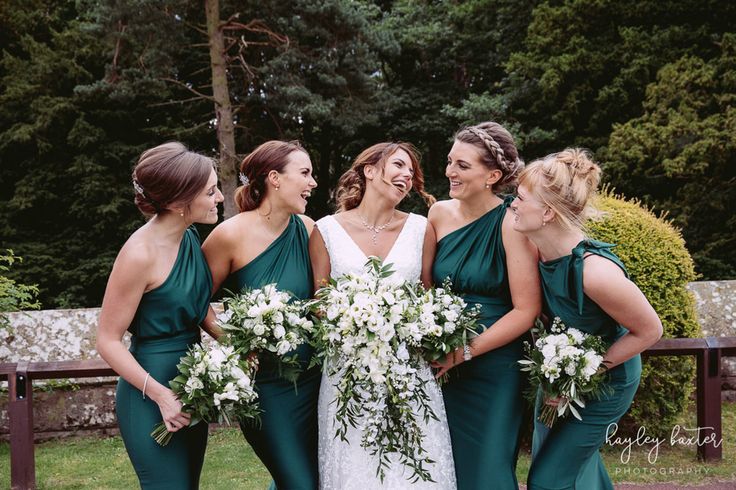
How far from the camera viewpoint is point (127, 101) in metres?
15.4

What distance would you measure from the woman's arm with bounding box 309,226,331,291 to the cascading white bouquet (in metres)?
0.50

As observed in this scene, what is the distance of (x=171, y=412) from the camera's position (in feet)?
10.8

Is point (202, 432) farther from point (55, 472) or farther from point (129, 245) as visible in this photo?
point (55, 472)

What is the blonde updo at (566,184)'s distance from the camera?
3.50 m

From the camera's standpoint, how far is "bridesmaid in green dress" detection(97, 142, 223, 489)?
10.8ft

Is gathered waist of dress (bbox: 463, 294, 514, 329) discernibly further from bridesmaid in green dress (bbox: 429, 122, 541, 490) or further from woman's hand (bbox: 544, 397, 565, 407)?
woman's hand (bbox: 544, 397, 565, 407)

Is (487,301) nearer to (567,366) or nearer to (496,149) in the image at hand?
(567,366)

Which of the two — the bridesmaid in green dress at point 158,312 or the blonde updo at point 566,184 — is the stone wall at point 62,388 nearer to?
the bridesmaid in green dress at point 158,312

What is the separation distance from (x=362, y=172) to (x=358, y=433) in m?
1.73

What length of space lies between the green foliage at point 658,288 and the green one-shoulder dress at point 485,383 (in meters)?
2.25

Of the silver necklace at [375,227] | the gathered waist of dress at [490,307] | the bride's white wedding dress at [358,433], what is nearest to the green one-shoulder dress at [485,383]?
the gathered waist of dress at [490,307]

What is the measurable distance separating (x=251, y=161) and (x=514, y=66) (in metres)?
14.0

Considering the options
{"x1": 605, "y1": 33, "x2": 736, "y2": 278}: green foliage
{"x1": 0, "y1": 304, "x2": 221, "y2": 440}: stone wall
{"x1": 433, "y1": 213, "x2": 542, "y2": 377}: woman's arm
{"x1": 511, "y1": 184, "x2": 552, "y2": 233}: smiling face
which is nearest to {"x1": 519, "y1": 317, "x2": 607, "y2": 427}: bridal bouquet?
{"x1": 433, "y1": 213, "x2": 542, "y2": 377}: woman's arm

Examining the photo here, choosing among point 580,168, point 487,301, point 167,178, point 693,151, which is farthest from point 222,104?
point 580,168
